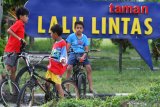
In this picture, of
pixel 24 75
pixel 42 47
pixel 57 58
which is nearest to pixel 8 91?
pixel 24 75

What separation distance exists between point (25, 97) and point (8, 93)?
0.60m

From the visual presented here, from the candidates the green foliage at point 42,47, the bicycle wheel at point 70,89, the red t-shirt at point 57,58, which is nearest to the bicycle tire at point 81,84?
the bicycle wheel at point 70,89

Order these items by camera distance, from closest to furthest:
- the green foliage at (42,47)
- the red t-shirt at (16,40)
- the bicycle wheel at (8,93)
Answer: the bicycle wheel at (8,93), the red t-shirt at (16,40), the green foliage at (42,47)

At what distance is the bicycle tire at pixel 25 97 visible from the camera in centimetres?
873

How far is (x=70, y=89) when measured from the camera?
385 inches

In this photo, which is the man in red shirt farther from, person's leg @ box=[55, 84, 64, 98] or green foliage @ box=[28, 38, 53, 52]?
green foliage @ box=[28, 38, 53, 52]

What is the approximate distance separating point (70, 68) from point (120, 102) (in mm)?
4815

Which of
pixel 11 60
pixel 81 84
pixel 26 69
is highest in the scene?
pixel 11 60

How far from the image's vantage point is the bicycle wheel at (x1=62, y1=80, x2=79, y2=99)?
374 inches

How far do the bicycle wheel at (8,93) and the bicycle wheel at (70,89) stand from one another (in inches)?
33.3

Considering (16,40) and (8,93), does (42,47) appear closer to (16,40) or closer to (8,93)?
(16,40)

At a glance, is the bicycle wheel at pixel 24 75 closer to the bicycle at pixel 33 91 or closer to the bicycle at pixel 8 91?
the bicycle at pixel 8 91

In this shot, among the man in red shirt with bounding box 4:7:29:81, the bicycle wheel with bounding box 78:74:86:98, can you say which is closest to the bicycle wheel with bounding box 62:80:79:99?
the bicycle wheel with bounding box 78:74:86:98

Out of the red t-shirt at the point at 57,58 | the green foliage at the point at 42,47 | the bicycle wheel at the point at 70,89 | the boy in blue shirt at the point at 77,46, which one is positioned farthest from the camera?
the green foliage at the point at 42,47
